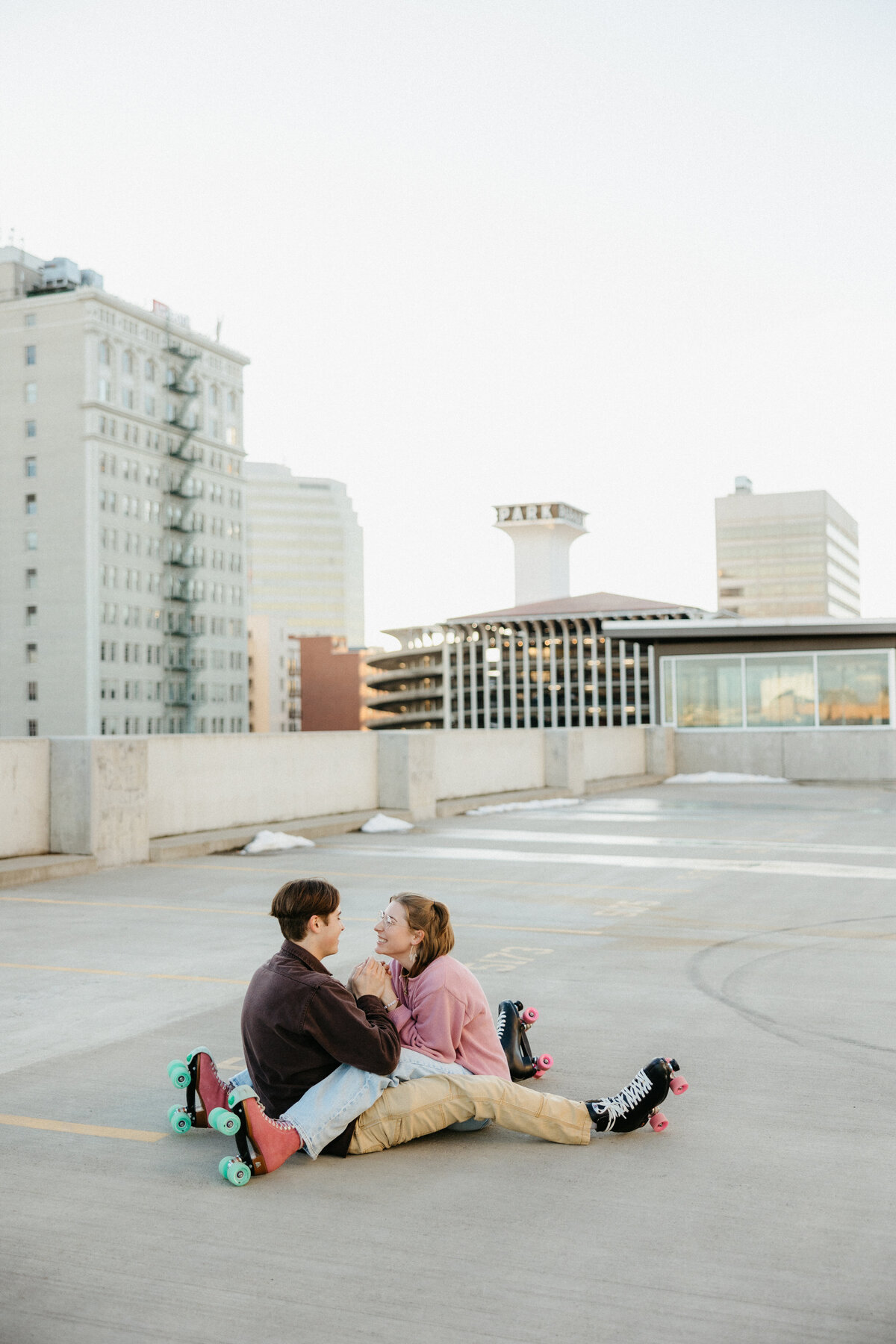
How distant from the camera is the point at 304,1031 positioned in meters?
4.93

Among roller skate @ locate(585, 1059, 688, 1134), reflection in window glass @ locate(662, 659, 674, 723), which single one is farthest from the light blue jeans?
reflection in window glass @ locate(662, 659, 674, 723)

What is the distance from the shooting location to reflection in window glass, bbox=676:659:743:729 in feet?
116

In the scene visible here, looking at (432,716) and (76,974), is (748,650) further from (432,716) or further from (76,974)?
(432,716)

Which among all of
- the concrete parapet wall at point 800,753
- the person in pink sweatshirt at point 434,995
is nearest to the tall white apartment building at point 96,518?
the concrete parapet wall at point 800,753

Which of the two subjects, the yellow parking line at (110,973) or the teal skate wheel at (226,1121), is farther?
the yellow parking line at (110,973)

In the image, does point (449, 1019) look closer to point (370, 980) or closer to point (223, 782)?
point (370, 980)

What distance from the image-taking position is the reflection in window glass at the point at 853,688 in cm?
3416

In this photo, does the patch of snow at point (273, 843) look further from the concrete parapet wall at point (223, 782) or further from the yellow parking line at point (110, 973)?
the yellow parking line at point (110, 973)

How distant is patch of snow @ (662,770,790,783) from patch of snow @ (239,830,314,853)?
17.4 metres

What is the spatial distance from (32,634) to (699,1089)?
11426cm

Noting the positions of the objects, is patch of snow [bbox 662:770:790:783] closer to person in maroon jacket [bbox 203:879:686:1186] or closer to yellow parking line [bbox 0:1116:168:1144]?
person in maroon jacket [bbox 203:879:686:1186]

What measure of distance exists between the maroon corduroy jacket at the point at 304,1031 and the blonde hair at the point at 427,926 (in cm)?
33

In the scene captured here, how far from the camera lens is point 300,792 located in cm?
1958

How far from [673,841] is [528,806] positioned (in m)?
6.72
